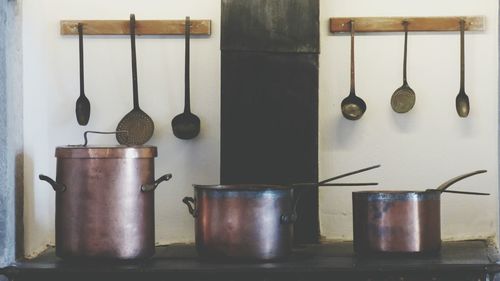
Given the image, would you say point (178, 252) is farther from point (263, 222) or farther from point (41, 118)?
point (41, 118)

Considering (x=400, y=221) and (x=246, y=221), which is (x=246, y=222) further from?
(x=400, y=221)

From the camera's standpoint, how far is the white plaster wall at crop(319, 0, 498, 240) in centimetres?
300

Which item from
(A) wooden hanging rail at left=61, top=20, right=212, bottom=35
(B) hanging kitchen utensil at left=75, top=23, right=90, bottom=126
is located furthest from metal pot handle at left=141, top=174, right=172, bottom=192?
(A) wooden hanging rail at left=61, top=20, right=212, bottom=35

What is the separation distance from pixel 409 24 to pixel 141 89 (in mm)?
1143

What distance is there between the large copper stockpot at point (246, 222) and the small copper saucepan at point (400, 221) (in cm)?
28

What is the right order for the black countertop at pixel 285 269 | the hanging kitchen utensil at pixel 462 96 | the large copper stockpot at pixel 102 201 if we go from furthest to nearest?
the hanging kitchen utensil at pixel 462 96 < the large copper stockpot at pixel 102 201 < the black countertop at pixel 285 269

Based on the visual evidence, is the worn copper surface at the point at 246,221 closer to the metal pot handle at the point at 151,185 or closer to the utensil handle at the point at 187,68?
the metal pot handle at the point at 151,185

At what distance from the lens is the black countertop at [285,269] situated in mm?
2369

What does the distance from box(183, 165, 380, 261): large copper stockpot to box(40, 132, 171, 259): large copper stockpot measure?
242mm

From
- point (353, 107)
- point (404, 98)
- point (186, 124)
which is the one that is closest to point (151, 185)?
point (186, 124)

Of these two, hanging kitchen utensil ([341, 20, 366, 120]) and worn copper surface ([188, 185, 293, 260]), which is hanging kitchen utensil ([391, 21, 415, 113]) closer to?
hanging kitchen utensil ([341, 20, 366, 120])

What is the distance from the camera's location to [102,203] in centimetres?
248

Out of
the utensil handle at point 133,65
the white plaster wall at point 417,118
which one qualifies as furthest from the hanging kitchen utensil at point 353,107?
the utensil handle at point 133,65

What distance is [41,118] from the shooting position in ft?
9.92
